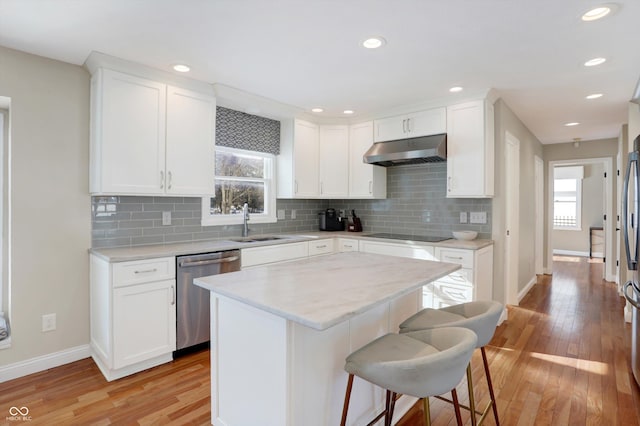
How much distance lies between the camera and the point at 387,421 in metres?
1.64

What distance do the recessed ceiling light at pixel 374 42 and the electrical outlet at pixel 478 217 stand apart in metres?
2.22

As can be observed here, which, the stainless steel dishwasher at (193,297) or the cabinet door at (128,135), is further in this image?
the stainless steel dishwasher at (193,297)

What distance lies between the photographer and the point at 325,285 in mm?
1612

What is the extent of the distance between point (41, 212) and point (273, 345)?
226 centimetres

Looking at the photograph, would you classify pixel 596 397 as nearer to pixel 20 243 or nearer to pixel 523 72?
pixel 523 72

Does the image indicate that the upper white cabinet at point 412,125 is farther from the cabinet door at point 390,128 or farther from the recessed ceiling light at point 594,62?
the recessed ceiling light at point 594,62

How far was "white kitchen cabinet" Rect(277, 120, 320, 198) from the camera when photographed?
13.3 feet

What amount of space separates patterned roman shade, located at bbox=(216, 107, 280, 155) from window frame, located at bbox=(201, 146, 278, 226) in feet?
0.25

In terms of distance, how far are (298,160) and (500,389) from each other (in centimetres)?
298

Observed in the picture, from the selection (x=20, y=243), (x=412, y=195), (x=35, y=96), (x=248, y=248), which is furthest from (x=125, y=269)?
(x=412, y=195)

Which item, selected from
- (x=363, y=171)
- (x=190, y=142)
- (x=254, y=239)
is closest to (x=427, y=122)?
(x=363, y=171)

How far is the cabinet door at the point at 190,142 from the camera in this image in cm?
288

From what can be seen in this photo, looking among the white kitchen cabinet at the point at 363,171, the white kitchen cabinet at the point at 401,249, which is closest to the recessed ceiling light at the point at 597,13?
the white kitchen cabinet at the point at 401,249

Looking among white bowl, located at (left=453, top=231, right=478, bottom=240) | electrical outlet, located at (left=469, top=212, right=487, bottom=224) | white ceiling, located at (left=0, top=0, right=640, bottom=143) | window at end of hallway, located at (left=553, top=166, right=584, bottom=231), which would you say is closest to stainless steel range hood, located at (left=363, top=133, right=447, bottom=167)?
white ceiling, located at (left=0, top=0, right=640, bottom=143)
